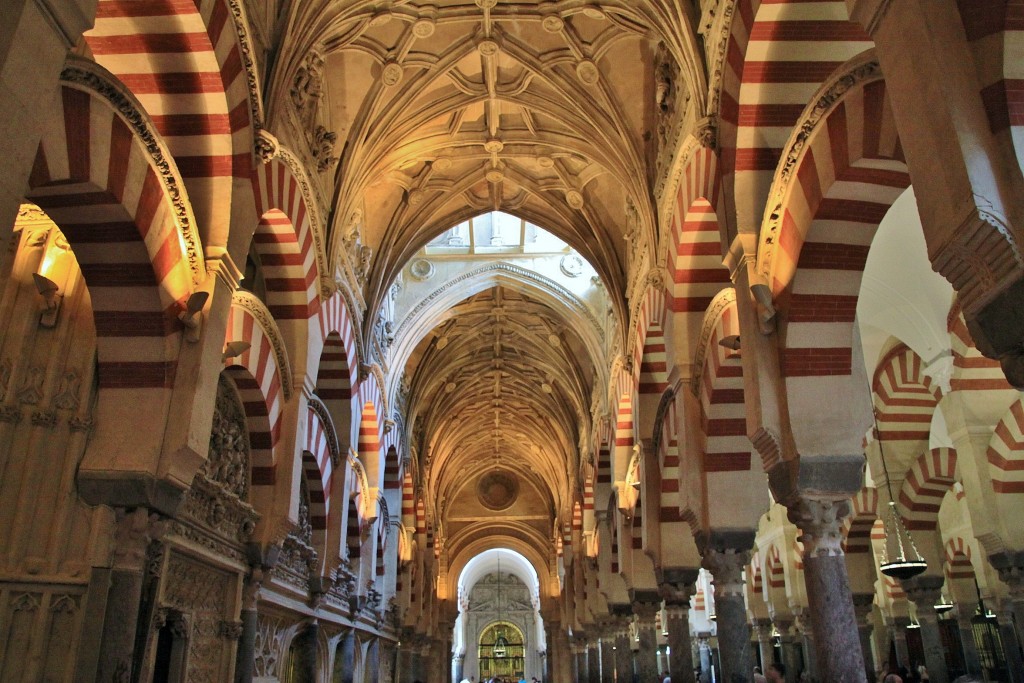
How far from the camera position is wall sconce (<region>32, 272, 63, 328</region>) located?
16.7 ft

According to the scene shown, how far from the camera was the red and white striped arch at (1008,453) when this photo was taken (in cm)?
688

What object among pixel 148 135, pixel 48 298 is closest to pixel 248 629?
pixel 48 298

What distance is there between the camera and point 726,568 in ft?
21.6


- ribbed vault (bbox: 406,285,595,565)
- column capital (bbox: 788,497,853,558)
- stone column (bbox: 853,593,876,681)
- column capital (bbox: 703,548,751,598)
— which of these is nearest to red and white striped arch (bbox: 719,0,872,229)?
column capital (bbox: 788,497,853,558)

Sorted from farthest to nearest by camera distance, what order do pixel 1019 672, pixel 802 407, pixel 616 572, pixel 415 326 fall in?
pixel 415 326, pixel 616 572, pixel 1019 672, pixel 802 407

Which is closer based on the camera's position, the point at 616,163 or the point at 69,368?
→ the point at 69,368

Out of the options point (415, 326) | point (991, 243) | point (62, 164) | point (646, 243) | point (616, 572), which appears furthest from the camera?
point (415, 326)

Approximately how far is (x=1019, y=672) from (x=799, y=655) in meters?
7.78

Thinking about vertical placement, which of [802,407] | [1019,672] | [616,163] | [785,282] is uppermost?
[616,163]

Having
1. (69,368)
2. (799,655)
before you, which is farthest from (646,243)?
(799,655)

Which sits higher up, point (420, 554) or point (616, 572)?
point (420, 554)

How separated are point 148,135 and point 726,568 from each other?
533cm

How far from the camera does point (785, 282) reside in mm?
5004

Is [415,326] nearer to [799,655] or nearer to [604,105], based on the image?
[604,105]
